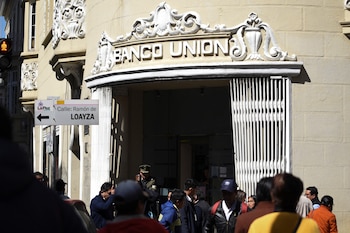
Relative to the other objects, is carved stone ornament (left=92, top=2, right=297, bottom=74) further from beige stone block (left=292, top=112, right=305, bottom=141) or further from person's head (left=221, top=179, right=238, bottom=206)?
person's head (left=221, top=179, right=238, bottom=206)

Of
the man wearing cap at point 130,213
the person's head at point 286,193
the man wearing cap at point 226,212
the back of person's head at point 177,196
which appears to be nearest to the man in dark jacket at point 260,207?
the person's head at point 286,193

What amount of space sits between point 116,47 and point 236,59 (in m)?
2.77

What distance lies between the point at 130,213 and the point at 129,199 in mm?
105

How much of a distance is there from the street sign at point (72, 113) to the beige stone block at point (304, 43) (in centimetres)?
374

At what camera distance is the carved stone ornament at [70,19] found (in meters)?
21.0

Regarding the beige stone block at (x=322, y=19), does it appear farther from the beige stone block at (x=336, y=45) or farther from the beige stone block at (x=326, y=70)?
the beige stone block at (x=326, y=70)

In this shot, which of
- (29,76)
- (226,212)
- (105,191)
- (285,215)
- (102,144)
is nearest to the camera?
(285,215)

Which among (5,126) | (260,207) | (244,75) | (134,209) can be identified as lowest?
(260,207)

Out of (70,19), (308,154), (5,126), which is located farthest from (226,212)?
(70,19)

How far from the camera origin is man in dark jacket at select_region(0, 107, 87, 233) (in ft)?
13.0

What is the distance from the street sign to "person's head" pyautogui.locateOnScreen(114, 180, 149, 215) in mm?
10532

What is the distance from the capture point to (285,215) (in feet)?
21.1

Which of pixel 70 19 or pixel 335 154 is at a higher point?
pixel 70 19

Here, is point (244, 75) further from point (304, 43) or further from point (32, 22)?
point (32, 22)
